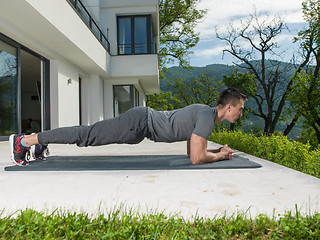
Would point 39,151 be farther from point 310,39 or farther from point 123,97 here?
point 310,39

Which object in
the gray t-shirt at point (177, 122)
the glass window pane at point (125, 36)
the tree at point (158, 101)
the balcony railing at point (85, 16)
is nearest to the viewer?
the gray t-shirt at point (177, 122)

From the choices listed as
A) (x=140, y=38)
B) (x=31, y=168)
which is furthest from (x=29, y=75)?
(x=31, y=168)

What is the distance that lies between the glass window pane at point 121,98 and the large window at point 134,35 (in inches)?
67.8

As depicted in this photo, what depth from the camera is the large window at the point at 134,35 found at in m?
12.4

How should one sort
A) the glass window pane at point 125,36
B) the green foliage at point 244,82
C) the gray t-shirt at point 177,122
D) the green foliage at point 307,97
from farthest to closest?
the green foliage at point 244,82
the green foliage at point 307,97
the glass window pane at point 125,36
the gray t-shirt at point 177,122

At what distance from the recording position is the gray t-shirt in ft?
8.90

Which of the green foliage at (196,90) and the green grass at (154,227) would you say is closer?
the green grass at (154,227)

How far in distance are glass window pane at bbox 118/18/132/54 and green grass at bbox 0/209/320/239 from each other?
38.6 feet

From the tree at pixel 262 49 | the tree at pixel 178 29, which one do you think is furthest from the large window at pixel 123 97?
the tree at pixel 178 29

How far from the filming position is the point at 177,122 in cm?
278

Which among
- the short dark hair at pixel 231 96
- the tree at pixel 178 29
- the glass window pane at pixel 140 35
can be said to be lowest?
the short dark hair at pixel 231 96

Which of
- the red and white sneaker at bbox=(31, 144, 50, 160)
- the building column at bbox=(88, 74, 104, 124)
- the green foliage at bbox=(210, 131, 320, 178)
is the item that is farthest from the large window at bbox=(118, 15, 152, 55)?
the red and white sneaker at bbox=(31, 144, 50, 160)

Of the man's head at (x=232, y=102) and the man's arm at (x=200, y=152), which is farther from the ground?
the man's head at (x=232, y=102)

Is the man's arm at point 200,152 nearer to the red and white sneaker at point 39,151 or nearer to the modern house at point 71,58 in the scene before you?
the red and white sneaker at point 39,151
